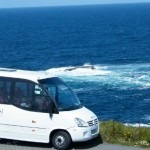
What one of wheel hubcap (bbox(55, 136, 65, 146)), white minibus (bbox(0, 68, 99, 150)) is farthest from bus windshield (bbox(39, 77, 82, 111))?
wheel hubcap (bbox(55, 136, 65, 146))

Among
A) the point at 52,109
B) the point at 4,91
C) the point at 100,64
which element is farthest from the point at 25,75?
the point at 100,64

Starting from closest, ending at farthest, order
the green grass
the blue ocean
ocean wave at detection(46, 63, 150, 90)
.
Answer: the green grass, the blue ocean, ocean wave at detection(46, 63, 150, 90)

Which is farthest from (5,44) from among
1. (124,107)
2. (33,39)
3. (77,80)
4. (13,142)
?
(13,142)

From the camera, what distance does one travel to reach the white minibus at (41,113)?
14.4 metres

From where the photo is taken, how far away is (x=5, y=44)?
127 metres

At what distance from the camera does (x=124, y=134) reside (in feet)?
51.6

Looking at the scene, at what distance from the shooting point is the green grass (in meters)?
15.4

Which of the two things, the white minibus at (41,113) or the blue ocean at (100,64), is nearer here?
the white minibus at (41,113)

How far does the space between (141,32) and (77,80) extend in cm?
8575

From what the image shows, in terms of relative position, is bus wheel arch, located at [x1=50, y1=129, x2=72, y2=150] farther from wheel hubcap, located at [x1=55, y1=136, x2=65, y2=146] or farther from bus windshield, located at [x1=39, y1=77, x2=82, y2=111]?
bus windshield, located at [x1=39, y1=77, x2=82, y2=111]

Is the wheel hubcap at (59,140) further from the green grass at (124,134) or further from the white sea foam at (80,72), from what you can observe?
the white sea foam at (80,72)

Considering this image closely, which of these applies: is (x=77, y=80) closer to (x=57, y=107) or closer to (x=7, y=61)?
(x=7, y=61)

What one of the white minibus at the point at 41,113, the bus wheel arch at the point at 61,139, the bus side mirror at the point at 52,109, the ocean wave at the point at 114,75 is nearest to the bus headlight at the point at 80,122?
the white minibus at the point at 41,113

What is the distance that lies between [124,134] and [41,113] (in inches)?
106
